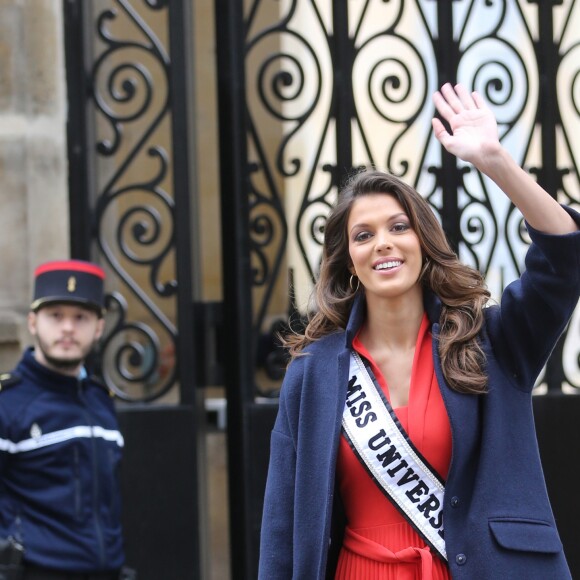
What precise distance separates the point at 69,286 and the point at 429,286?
1.80 metres

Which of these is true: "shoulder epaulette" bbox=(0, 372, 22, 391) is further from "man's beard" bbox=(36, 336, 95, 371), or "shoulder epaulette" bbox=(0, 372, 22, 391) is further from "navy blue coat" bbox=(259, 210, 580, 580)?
"navy blue coat" bbox=(259, 210, 580, 580)

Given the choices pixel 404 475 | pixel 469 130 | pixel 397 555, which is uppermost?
pixel 469 130

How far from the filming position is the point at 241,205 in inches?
187

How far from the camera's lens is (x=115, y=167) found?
4.98m

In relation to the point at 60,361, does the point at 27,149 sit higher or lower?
higher

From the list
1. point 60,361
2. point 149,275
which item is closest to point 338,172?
point 149,275

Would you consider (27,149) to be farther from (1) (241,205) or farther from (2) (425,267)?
(2) (425,267)

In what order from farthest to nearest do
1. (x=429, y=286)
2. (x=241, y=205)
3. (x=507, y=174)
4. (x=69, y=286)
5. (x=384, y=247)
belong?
1. (x=241, y=205)
2. (x=69, y=286)
3. (x=429, y=286)
4. (x=384, y=247)
5. (x=507, y=174)

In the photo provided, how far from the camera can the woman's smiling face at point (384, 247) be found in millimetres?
2693

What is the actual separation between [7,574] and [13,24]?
2.28 metres

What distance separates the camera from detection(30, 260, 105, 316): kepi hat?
4.18m

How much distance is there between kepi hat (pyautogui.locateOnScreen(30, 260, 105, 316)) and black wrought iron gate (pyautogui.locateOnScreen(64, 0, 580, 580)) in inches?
21.0

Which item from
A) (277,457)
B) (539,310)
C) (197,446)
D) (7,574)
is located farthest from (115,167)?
(539,310)

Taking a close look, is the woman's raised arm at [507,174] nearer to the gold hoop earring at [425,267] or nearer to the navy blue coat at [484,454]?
the navy blue coat at [484,454]
